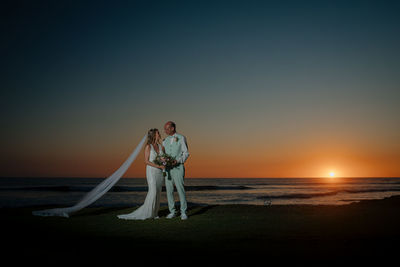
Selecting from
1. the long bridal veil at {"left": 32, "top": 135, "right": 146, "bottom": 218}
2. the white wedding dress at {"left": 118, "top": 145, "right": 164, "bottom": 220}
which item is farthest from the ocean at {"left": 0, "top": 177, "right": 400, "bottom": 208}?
the white wedding dress at {"left": 118, "top": 145, "right": 164, "bottom": 220}

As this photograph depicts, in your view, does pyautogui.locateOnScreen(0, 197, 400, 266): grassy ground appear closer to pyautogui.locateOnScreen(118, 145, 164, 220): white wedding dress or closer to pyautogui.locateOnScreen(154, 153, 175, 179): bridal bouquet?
pyautogui.locateOnScreen(118, 145, 164, 220): white wedding dress

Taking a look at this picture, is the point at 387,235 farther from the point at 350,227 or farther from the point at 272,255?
the point at 272,255

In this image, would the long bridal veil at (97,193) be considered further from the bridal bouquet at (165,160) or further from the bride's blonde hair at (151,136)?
the bridal bouquet at (165,160)

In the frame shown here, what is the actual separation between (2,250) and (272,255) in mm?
4397

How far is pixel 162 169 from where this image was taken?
10008 millimetres

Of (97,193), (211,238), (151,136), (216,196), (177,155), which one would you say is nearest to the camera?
(211,238)

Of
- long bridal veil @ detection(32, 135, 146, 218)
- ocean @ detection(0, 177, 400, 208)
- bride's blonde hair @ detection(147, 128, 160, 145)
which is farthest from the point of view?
ocean @ detection(0, 177, 400, 208)

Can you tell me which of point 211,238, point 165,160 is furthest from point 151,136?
point 211,238

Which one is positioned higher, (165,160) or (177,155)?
(177,155)

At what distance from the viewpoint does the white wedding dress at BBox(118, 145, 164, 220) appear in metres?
9.74

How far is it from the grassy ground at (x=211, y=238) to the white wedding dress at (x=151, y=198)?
0.48m

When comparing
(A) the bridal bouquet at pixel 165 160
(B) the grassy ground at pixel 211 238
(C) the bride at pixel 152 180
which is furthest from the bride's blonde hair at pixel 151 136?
(B) the grassy ground at pixel 211 238

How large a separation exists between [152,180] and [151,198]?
53 centimetres

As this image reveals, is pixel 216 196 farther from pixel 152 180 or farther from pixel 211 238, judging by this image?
pixel 211 238
